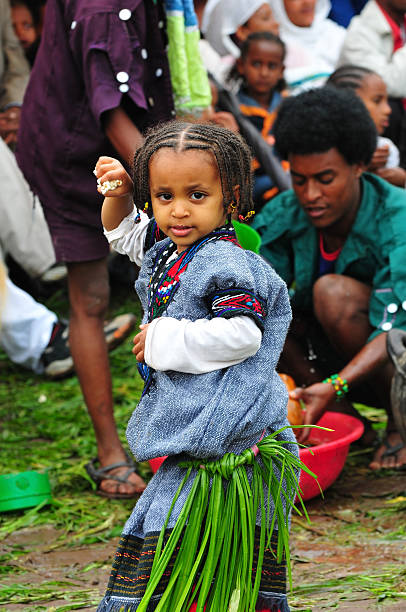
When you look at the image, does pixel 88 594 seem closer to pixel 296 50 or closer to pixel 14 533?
pixel 14 533

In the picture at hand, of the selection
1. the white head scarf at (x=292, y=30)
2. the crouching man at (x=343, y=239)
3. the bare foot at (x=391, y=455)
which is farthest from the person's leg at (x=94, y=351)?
the white head scarf at (x=292, y=30)

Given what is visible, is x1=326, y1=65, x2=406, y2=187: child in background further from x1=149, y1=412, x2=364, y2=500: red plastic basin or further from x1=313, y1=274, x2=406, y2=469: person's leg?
x1=149, y1=412, x2=364, y2=500: red plastic basin

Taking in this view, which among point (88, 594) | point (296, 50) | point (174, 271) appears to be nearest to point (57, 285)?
point (296, 50)

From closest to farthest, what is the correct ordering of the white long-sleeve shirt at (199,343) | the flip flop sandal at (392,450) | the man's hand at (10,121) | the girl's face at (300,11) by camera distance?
the white long-sleeve shirt at (199,343)
the flip flop sandal at (392,450)
the man's hand at (10,121)
the girl's face at (300,11)

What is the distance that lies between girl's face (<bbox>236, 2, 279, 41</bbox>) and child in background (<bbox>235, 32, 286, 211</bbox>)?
0.36 meters

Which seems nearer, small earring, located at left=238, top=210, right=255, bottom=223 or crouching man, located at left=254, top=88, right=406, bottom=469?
small earring, located at left=238, top=210, right=255, bottom=223

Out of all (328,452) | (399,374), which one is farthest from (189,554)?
(399,374)

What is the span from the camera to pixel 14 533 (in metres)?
3.05

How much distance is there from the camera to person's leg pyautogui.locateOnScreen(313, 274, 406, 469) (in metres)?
3.47

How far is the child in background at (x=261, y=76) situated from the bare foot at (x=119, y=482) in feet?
9.39

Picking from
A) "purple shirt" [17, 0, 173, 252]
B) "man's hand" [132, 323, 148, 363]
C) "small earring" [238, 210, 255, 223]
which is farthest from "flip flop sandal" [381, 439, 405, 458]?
"man's hand" [132, 323, 148, 363]

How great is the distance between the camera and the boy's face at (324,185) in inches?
135

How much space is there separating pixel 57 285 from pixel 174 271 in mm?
4477

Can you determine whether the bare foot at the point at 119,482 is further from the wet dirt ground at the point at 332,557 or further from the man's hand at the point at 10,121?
the man's hand at the point at 10,121
